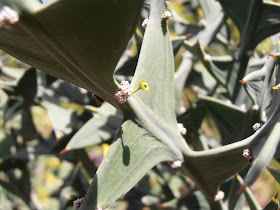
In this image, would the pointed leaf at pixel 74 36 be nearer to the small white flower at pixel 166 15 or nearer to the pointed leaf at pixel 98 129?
the small white flower at pixel 166 15

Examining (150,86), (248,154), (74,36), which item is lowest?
(248,154)

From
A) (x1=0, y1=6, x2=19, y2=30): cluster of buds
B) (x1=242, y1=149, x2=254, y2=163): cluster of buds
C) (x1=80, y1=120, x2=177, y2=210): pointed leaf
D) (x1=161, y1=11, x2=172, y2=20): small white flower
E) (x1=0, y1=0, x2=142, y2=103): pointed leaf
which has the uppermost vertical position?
(x1=0, y1=6, x2=19, y2=30): cluster of buds

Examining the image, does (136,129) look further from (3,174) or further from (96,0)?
(3,174)

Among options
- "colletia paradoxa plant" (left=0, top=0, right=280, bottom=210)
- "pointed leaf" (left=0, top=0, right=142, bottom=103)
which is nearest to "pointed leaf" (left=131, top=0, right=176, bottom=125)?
"colletia paradoxa plant" (left=0, top=0, right=280, bottom=210)

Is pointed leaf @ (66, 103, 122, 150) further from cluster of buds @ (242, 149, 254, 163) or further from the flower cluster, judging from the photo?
cluster of buds @ (242, 149, 254, 163)

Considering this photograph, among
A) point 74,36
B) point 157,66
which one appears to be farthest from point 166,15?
point 74,36

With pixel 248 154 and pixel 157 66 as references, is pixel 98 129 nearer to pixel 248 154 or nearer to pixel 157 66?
pixel 157 66

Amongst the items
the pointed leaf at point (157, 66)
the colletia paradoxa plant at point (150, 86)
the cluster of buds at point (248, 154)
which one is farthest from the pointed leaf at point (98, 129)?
the cluster of buds at point (248, 154)
